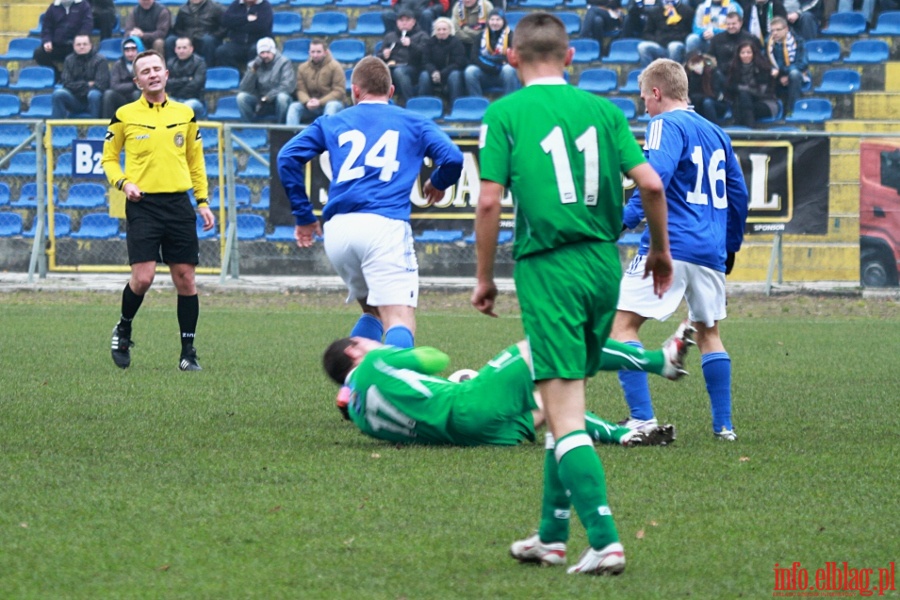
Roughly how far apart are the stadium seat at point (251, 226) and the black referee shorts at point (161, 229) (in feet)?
24.5

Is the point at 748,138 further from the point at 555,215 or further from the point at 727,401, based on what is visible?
the point at 555,215

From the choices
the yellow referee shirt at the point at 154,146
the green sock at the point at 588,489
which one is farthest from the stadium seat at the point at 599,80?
the green sock at the point at 588,489

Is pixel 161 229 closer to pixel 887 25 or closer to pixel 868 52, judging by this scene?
pixel 868 52

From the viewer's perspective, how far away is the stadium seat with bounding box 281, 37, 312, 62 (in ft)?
73.7

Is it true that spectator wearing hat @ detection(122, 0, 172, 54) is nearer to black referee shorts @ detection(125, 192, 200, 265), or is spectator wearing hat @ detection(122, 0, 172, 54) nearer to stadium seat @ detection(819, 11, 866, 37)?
stadium seat @ detection(819, 11, 866, 37)

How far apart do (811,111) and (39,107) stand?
12.3 metres

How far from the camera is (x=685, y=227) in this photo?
6.73 metres

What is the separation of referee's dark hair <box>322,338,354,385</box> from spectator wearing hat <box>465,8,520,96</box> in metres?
14.1

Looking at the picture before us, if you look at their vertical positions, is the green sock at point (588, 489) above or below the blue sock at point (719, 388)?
above

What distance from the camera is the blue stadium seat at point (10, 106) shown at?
2230cm

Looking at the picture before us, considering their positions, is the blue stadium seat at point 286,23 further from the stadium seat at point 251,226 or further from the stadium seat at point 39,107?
the stadium seat at point 251,226

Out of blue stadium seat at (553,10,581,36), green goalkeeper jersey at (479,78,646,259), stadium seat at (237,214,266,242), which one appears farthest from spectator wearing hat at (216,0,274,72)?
green goalkeeper jersey at (479,78,646,259)

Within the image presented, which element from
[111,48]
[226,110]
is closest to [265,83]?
[226,110]

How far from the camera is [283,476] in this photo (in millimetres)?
5789
